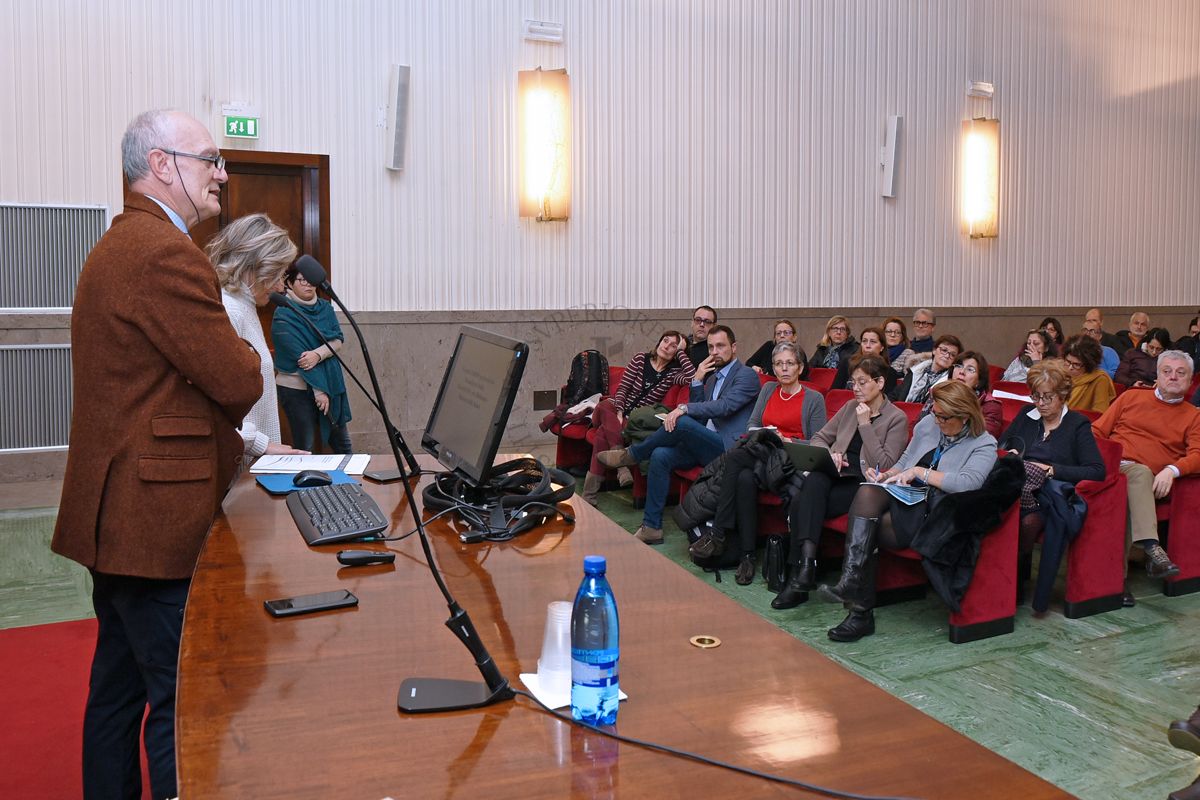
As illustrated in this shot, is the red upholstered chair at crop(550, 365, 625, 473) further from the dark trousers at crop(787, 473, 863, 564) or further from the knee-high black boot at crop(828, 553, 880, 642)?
the knee-high black boot at crop(828, 553, 880, 642)

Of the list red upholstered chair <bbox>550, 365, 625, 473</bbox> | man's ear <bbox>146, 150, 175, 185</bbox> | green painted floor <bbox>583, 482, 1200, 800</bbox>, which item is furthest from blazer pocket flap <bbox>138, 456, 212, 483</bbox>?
red upholstered chair <bbox>550, 365, 625, 473</bbox>

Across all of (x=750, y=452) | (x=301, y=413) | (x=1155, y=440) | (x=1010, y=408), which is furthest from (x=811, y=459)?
(x=301, y=413)

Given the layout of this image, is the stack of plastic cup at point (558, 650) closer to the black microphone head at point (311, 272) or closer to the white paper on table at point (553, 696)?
the white paper on table at point (553, 696)

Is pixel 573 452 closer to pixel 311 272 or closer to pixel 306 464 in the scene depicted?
pixel 306 464

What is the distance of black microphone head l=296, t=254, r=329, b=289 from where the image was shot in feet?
6.05

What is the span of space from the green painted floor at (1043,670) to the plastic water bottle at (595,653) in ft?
6.87

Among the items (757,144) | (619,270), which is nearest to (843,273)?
(757,144)

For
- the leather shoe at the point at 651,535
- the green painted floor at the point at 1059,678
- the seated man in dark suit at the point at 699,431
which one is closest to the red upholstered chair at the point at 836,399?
the seated man in dark suit at the point at 699,431

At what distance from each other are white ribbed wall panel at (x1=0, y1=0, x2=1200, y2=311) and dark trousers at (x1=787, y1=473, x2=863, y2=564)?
14.2ft

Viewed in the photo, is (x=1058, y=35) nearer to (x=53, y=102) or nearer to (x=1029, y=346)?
(x=1029, y=346)

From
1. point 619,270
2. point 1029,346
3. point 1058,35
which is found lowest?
point 1029,346

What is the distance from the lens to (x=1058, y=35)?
35.4ft

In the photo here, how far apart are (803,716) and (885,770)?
16 centimetres

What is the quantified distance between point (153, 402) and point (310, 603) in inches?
24.0
